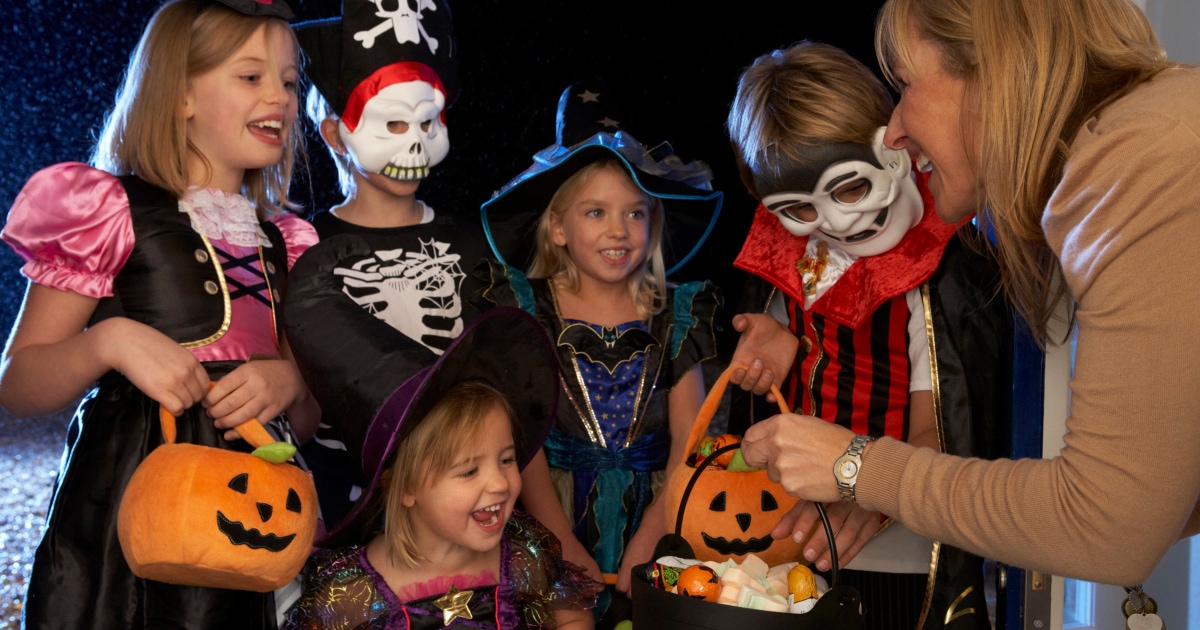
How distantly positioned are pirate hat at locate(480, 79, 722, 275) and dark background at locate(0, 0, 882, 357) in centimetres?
43

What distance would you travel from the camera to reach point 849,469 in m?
1.18

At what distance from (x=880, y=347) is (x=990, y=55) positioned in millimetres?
660

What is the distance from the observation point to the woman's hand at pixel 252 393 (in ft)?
4.89

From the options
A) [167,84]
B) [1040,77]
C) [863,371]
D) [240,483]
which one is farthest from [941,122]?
[167,84]

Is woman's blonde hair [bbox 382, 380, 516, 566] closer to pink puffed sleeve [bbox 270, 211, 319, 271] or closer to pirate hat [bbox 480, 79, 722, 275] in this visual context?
pink puffed sleeve [bbox 270, 211, 319, 271]

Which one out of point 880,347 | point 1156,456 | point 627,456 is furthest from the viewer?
point 627,456

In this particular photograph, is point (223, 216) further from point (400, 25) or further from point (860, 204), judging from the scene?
point (860, 204)

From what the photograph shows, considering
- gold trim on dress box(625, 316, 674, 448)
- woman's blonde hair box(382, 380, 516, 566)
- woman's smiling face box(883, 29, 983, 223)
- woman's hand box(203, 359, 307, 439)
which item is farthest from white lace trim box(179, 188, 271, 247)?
woman's smiling face box(883, 29, 983, 223)

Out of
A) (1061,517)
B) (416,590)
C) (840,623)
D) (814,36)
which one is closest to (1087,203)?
(1061,517)

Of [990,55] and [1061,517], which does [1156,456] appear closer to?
[1061,517]

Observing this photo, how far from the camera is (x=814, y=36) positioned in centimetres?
282

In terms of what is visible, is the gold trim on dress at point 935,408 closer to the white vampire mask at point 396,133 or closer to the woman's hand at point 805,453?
the woman's hand at point 805,453

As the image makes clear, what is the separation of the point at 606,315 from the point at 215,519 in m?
0.98

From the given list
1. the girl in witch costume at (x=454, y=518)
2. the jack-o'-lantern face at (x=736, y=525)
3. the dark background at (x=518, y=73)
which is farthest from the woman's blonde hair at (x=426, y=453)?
the dark background at (x=518, y=73)
